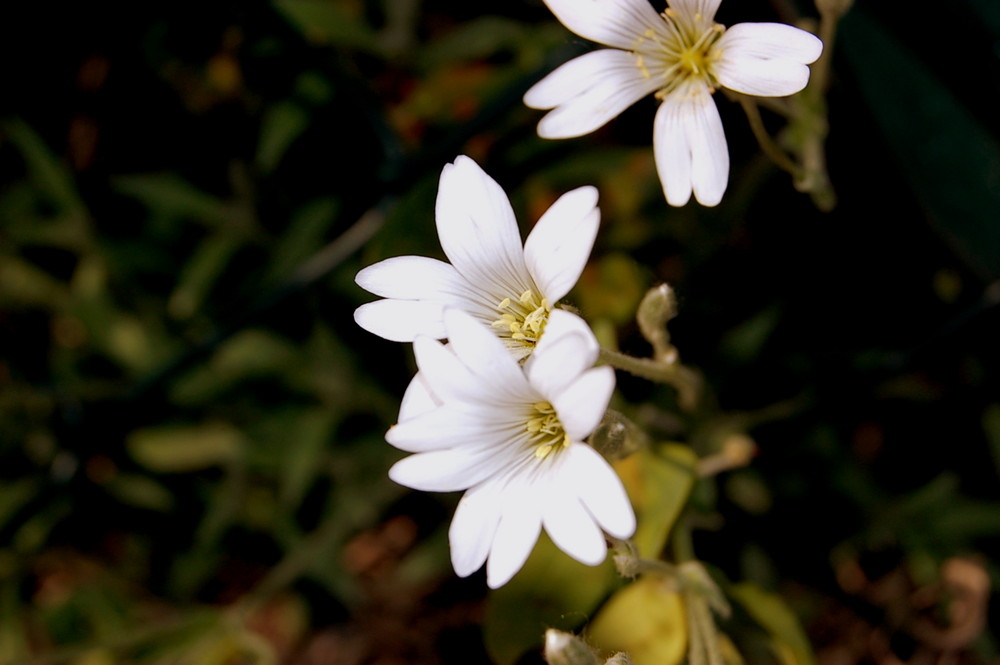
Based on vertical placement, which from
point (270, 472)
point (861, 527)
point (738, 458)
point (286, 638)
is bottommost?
point (286, 638)

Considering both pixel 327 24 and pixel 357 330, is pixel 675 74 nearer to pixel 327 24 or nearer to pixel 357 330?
pixel 327 24

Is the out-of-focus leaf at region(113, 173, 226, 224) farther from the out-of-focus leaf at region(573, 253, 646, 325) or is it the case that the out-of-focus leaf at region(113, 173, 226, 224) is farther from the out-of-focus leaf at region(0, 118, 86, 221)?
the out-of-focus leaf at region(573, 253, 646, 325)

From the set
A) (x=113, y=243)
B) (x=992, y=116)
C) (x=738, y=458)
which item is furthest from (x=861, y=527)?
(x=113, y=243)

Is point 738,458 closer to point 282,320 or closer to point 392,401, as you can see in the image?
point 392,401

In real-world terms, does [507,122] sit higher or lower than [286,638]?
higher

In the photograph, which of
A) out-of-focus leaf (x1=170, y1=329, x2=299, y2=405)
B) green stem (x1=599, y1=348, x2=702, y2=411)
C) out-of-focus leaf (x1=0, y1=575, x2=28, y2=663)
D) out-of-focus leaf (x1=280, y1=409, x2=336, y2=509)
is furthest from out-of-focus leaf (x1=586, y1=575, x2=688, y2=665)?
out-of-focus leaf (x1=0, y1=575, x2=28, y2=663)

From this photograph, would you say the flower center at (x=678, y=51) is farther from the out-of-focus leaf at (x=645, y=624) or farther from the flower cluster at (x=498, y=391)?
the out-of-focus leaf at (x=645, y=624)

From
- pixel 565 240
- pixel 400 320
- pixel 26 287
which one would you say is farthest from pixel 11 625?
pixel 565 240
